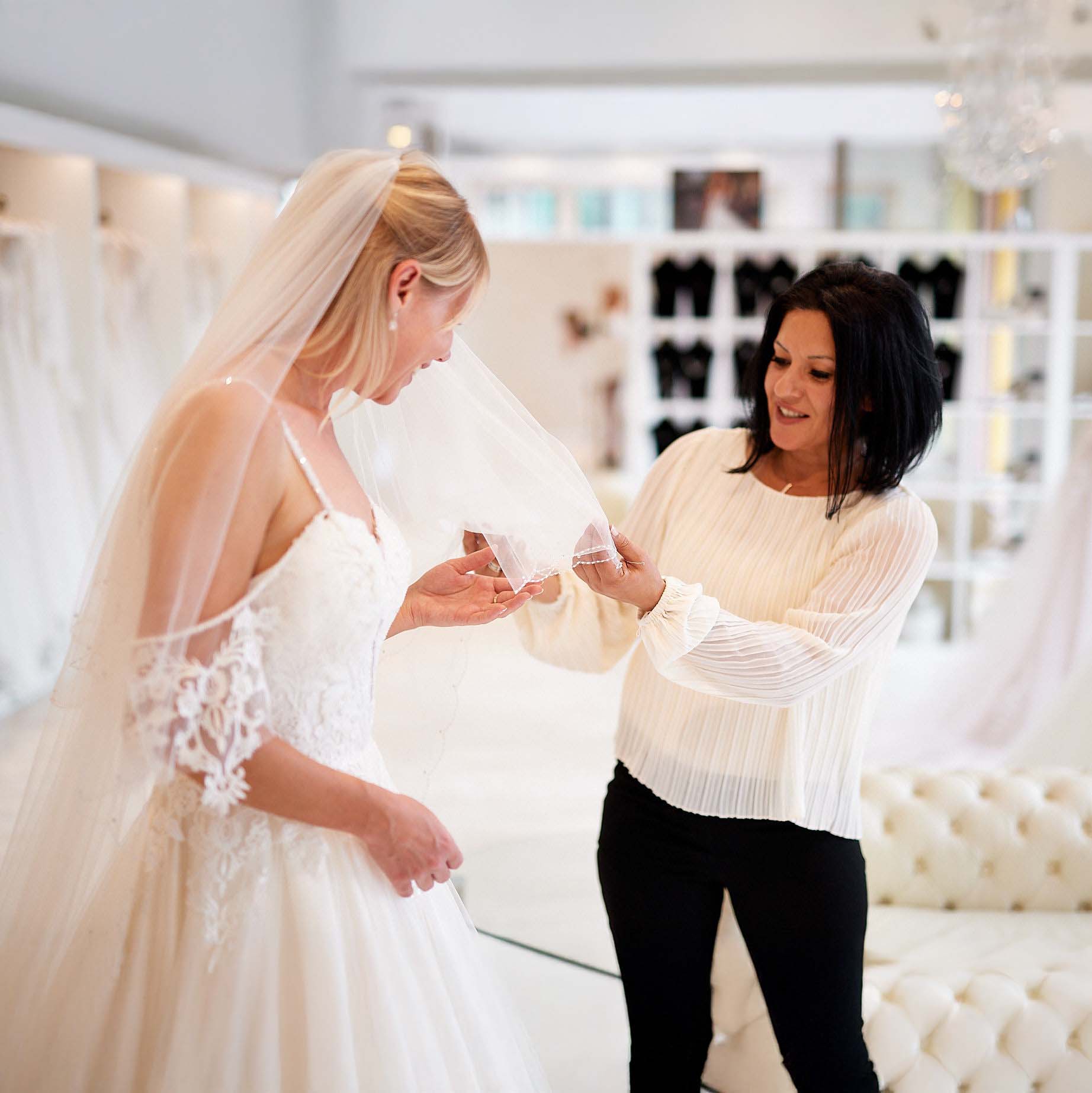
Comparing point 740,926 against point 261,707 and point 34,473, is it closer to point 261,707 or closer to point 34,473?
point 261,707

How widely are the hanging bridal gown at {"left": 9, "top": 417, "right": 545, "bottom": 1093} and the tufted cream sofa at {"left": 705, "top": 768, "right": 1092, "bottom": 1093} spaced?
90 centimetres

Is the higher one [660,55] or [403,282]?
[660,55]

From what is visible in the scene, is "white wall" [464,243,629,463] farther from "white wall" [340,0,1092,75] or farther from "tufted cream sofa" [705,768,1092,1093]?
"tufted cream sofa" [705,768,1092,1093]

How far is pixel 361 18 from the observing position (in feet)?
21.7

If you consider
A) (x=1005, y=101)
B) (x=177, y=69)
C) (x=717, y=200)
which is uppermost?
(x=177, y=69)

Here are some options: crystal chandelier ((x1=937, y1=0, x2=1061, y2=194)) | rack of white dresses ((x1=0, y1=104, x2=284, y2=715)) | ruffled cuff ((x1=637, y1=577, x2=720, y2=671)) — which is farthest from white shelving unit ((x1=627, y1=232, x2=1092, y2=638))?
ruffled cuff ((x1=637, y1=577, x2=720, y2=671))

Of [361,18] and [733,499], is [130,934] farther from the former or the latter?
[361,18]

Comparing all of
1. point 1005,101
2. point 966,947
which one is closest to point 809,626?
point 966,947

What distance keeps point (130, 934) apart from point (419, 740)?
0.50 metres

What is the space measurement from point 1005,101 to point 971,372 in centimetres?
228

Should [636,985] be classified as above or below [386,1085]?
below

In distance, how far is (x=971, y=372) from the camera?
21.5 ft

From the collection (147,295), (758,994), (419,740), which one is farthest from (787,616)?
(147,295)

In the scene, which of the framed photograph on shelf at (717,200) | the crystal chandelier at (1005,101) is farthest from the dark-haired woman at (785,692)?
the framed photograph on shelf at (717,200)
